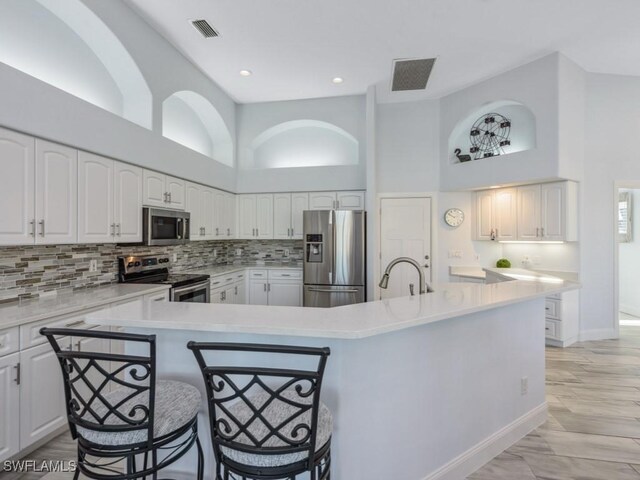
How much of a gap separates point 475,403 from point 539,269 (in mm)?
3390

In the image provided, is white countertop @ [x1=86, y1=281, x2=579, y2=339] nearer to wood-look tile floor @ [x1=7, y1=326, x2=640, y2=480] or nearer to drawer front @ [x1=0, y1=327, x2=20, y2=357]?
drawer front @ [x1=0, y1=327, x2=20, y2=357]

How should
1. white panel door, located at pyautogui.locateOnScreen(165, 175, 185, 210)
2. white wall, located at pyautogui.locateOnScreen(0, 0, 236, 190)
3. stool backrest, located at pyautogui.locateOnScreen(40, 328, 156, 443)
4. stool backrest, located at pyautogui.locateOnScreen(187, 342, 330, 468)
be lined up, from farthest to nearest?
1. white panel door, located at pyautogui.locateOnScreen(165, 175, 185, 210)
2. white wall, located at pyautogui.locateOnScreen(0, 0, 236, 190)
3. stool backrest, located at pyautogui.locateOnScreen(40, 328, 156, 443)
4. stool backrest, located at pyautogui.locateOnScreen(187, 342, 330, 468)

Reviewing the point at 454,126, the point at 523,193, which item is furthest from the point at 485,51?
the point at 523,193

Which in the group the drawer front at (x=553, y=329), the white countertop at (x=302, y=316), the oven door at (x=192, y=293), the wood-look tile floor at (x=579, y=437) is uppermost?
the white countertop at (x=302, y=316)

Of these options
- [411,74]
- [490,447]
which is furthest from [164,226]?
[411,74]

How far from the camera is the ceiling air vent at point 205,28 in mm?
3268

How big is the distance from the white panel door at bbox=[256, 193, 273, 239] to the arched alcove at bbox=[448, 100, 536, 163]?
2950 mm

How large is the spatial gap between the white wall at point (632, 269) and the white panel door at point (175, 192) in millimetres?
7131

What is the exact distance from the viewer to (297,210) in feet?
17.3

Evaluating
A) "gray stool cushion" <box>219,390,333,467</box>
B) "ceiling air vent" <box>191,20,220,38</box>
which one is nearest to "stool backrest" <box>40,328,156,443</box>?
"gray stool cushion" <box>219,390,333,467</box>

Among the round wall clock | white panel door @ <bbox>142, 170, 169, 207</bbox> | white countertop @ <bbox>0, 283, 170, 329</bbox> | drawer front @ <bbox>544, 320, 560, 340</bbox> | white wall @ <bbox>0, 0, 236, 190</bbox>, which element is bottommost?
drawer front @ <bbox>544, 320, 560, 340</bbox>

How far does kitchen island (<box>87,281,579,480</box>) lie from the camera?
145cm

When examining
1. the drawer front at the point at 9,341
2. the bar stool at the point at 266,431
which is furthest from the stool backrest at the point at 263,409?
the drawer front at the point at 9,341

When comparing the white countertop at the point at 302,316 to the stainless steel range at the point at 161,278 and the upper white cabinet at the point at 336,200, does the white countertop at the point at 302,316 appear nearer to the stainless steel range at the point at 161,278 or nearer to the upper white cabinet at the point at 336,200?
the stainless steel range at the point at 161,278
